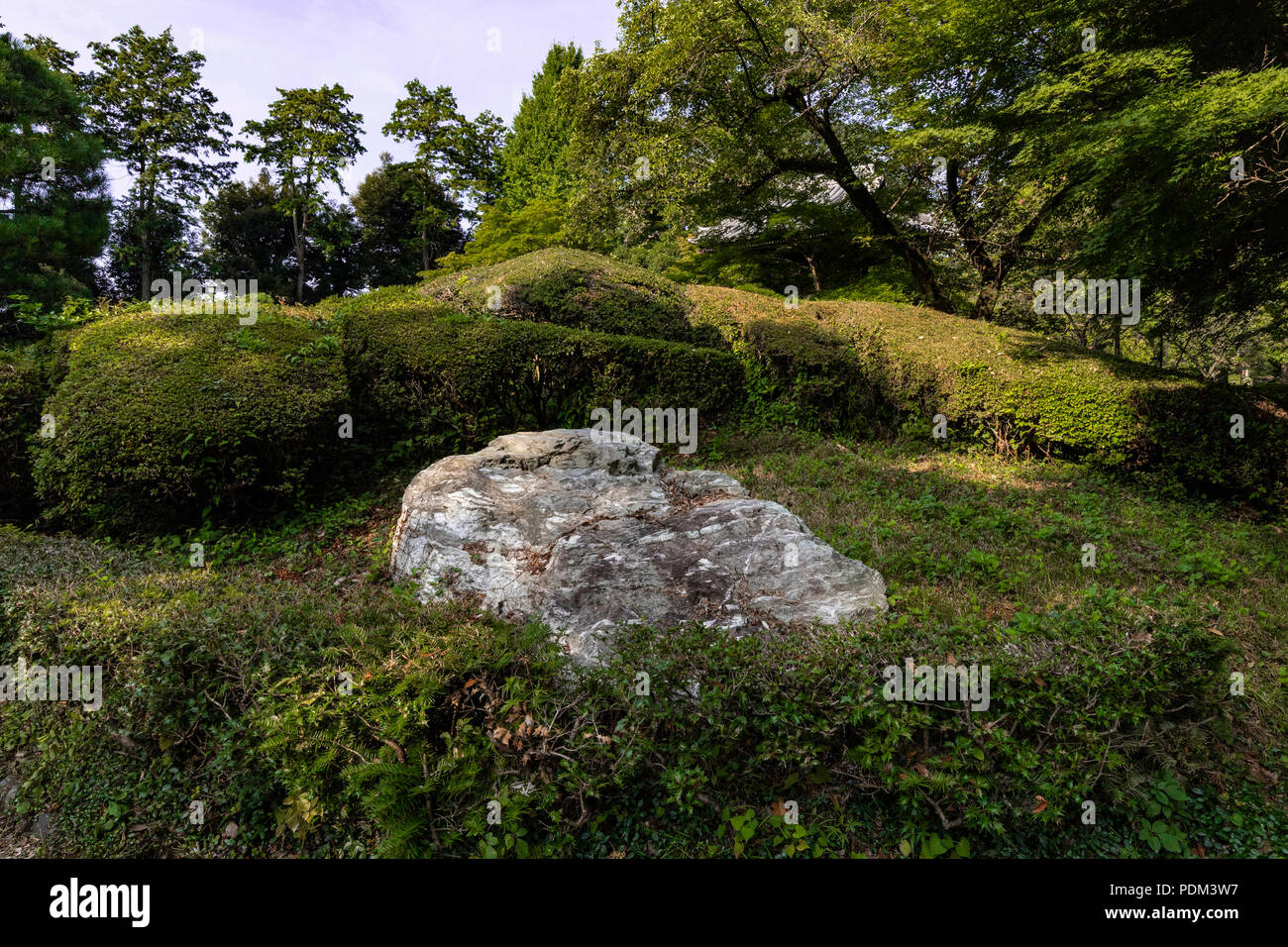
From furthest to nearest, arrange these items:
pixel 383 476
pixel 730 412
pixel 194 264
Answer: pixel 194 264 → pixel 730 412 → pixel 383 476

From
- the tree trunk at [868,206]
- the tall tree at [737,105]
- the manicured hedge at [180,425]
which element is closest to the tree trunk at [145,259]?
the tall tree at [737,105]

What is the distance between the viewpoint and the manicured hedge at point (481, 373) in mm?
6195

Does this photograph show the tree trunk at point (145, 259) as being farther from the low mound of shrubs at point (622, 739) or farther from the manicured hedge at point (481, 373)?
the low mound of shrubs at point (622, 739)

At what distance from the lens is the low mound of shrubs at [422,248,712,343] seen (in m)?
8.18

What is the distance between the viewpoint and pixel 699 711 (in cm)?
249

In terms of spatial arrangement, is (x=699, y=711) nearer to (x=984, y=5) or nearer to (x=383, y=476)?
(x=383, y=476)

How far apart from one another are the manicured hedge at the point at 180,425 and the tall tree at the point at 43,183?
10581 mm

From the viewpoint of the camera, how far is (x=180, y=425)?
16.0ft

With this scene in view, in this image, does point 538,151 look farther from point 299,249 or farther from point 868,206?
point 868,206

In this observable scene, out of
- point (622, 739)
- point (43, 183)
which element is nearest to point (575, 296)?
point (622, 739)

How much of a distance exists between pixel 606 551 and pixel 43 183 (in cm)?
1869

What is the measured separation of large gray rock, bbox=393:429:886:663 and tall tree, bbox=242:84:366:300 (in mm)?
23704
